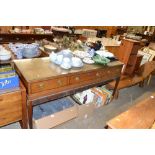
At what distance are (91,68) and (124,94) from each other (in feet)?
4.52

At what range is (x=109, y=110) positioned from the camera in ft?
7.83

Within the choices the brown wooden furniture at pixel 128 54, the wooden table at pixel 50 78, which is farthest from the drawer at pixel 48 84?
the brown wooden furniture at pixel 128 54

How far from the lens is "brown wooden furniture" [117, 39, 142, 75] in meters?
2.91

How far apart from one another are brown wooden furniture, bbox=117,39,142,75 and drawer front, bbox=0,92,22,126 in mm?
2192

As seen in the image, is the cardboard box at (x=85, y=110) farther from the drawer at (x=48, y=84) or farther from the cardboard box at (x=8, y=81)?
the cardboard box at (x=8, y=81)

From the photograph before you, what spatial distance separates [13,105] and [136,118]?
121cm

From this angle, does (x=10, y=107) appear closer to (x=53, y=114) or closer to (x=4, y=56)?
(x=53, y=114)

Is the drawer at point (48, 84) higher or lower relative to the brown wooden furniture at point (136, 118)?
higher

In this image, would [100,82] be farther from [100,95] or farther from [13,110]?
[13,110]

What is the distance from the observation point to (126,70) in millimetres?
3240

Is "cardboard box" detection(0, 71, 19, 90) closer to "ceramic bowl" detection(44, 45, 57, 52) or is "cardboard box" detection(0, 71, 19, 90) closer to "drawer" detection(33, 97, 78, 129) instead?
"drawer" detection(33, 97, 78, 129)

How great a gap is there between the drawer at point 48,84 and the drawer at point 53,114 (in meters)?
0.40

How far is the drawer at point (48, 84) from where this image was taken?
4.74 ft
